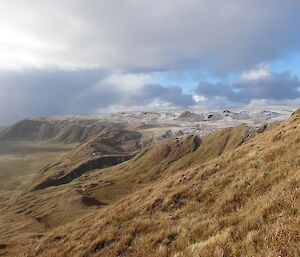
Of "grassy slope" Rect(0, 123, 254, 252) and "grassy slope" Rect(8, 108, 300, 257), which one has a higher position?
"grassy slope" Rect(8, 108, 300, 257)

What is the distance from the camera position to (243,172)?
22109 millimetres

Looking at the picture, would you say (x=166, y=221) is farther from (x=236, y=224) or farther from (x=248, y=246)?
(x=248, y=246)

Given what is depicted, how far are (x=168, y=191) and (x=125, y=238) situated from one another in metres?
9.25

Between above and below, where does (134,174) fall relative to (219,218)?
below

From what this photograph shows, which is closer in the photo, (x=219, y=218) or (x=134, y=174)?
(x=219, y=218)

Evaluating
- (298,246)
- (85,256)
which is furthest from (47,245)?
(298,246)

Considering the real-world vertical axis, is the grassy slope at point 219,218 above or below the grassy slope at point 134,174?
above

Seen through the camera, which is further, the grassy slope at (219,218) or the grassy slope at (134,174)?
the grassy slope at (134,174)

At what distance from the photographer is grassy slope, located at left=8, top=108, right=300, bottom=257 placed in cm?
1100

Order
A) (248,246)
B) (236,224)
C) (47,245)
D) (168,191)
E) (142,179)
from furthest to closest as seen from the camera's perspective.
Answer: (142,179)
(168,191)
(47,245)
(236,224)
(248,246)

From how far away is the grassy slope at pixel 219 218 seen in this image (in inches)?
433

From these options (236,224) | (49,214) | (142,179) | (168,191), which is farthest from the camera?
(142,179)

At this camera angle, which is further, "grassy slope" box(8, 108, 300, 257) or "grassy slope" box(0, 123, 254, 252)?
"grassy slope" box(0, 123, 254, 252)

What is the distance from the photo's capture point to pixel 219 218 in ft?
50.5
